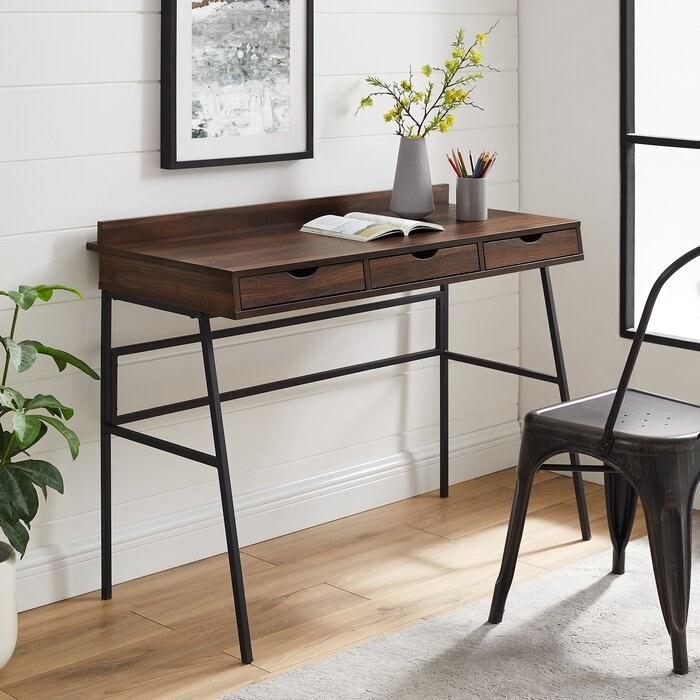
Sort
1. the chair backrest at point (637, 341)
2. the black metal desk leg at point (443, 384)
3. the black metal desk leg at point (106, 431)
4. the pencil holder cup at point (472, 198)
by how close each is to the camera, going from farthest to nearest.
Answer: the black metal desk leg at point (443, 384) < the pencil holder cup at point (472, 198) < the black metal desk leg at point (106, 431) < the chair backrest at point (637, 341)

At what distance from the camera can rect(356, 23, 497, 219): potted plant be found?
3213 millimetres

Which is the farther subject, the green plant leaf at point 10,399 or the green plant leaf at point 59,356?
the green plant leaf at point 59,356

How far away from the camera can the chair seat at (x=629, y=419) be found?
2.52 m

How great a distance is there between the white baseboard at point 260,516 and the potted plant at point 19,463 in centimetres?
32

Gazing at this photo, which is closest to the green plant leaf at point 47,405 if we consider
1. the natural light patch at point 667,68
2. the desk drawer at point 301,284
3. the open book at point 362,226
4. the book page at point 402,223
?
the desk drawer at point 301,284

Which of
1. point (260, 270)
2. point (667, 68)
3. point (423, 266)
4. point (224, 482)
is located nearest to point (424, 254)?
point (423, 266)

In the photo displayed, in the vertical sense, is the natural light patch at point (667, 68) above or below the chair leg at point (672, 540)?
above

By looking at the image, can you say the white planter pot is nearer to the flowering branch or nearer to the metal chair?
the metal chair

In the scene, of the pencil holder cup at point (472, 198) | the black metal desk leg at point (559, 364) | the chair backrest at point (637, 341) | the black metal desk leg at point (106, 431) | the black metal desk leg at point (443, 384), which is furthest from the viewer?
the black metal desk leg at point (443, 384)

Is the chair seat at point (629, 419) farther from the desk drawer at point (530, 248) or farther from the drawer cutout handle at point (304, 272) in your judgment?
the drawer cutout handle at point (304, 272)

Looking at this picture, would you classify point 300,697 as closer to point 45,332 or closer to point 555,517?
point 45,332

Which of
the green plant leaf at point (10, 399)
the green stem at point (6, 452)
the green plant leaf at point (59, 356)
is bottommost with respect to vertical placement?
the green stem at point (6, 452)

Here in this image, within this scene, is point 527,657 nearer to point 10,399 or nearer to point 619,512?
point 619,512

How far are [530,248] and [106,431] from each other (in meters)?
1.18
